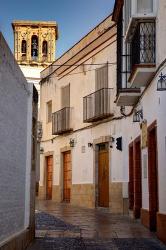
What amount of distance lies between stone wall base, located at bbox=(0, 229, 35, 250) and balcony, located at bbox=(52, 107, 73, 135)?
1274 centimetres

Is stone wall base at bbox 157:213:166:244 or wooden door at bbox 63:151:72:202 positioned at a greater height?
wooden door at bbox 63:151:72:202

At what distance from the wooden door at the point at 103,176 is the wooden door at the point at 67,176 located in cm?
349

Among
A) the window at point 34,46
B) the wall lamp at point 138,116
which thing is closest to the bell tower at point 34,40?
the window at point 34,46

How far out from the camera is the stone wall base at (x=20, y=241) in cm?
666

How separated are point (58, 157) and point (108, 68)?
23.2 ft

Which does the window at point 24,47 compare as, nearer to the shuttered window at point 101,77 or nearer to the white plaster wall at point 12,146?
the shuttered window at point 101,77

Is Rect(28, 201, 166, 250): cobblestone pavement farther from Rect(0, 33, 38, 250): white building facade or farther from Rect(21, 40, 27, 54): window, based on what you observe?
Rect(21, 40, 27, 54): window

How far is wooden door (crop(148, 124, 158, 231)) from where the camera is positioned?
1132 cm

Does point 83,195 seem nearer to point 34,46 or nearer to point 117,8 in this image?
point 117,8

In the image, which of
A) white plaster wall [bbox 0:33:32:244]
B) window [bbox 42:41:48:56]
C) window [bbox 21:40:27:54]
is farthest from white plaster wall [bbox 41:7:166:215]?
window [bbox 42:41:48:56]

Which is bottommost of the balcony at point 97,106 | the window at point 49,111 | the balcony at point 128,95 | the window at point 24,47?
the balcony at point 128,95

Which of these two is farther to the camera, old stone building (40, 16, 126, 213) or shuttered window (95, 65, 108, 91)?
shuttered window (95, 65, 108, 91)

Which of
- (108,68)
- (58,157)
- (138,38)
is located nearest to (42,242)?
(138,38)

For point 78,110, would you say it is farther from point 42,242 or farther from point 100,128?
point 42,242
